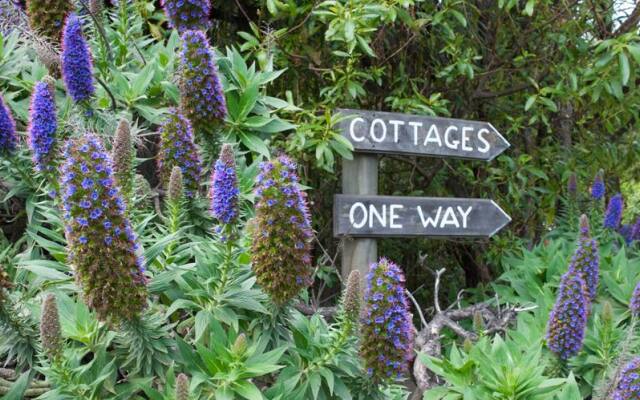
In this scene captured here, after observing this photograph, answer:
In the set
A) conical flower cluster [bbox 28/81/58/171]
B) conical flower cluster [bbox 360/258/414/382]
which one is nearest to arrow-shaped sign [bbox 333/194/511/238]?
conical flower cluster [bbox 360/258/414/382]

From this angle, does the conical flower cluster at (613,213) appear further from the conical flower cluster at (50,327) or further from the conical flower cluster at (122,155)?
the conical flower cluster at (50,327)

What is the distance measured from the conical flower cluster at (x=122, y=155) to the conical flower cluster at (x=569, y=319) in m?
1.84

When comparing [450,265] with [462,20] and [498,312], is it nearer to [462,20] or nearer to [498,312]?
[498,312]

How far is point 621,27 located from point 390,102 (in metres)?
1.67

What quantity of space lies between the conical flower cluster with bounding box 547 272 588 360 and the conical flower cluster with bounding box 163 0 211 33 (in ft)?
6.35

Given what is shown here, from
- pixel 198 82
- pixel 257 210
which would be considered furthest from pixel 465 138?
pixel 257 210

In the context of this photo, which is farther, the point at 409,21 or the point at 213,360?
the point at 409,21

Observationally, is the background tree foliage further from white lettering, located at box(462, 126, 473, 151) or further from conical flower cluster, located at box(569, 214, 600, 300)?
conical flower cluster, located at box(569, 214, 600, 300)

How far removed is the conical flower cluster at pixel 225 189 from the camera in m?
1.96

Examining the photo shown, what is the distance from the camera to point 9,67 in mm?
2859

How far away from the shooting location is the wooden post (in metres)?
3.38

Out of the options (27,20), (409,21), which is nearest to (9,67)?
(27,20)

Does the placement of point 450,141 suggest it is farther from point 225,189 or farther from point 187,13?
point 225,189

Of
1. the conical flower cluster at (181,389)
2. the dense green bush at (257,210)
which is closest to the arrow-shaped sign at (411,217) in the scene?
the dense green bush at (257,210)
